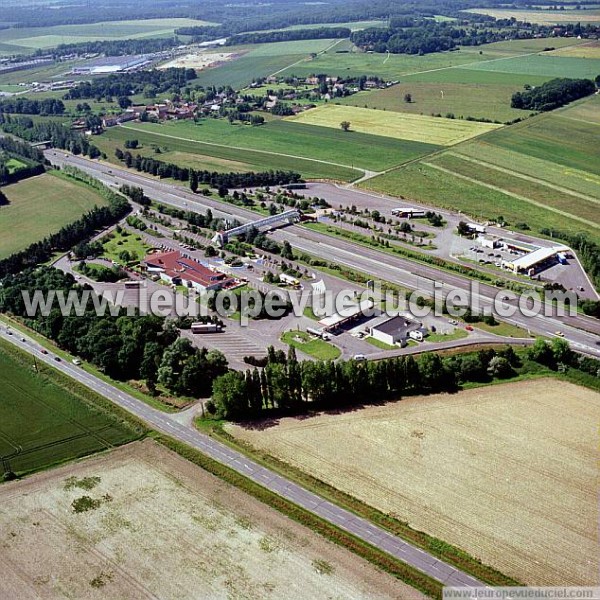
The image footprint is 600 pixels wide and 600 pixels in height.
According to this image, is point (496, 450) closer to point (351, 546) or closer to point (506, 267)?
point (351, 546)

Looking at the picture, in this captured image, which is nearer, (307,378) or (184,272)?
(307,378)

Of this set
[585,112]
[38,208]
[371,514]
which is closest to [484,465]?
[371,514]

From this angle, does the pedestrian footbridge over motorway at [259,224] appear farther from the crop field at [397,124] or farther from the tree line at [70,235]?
the crop field at [397,124]

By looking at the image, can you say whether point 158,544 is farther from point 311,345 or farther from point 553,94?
point 553,94

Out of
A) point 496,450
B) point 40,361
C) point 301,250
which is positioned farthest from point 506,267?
point 40,361

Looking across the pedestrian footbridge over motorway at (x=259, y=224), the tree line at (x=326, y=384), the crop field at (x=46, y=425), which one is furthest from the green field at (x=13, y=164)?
the tree line at (x=326, y=384)
